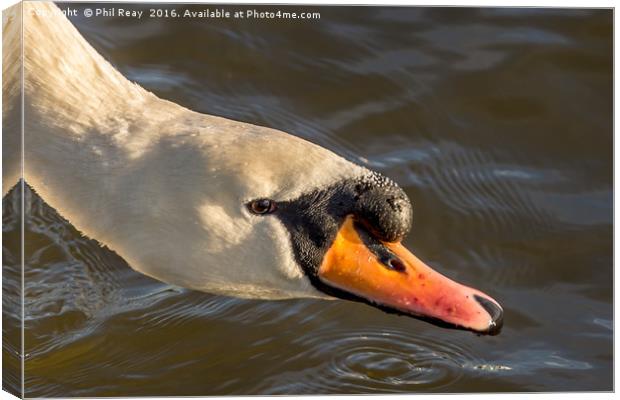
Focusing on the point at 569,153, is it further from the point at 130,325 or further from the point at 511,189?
the point at 130,325

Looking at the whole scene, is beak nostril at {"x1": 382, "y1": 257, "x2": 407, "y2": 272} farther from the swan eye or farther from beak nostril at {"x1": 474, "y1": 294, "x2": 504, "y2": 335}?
the swan eye

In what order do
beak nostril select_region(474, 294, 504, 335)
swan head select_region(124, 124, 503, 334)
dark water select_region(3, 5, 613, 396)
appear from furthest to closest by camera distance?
dark water select_region(3, 5, 613, 396), beak nostril select_region(474, 294, 504, 335), swan head select_region(124, 124, 503, 334)

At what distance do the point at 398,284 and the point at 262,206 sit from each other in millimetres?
523

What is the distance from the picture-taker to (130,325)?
5289 mm

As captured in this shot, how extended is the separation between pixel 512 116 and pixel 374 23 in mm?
867

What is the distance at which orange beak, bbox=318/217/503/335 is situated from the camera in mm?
4281

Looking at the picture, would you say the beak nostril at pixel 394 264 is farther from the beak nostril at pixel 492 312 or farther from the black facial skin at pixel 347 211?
the beak nostril at pixel 492 312

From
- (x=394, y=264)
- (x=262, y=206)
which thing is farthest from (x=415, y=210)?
(x=262, y=206)

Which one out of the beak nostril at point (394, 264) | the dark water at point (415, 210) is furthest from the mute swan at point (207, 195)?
the dark water at point (415, 210)

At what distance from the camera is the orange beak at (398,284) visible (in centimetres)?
428

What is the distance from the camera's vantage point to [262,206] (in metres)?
4.24

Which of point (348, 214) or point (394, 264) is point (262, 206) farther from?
point (394, 264)

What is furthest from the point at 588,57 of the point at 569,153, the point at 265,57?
the point at 265,57

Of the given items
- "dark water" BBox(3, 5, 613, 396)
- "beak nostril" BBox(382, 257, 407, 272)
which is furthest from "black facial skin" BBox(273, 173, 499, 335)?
"dark water" BBox(3, 5, 613, 396)
